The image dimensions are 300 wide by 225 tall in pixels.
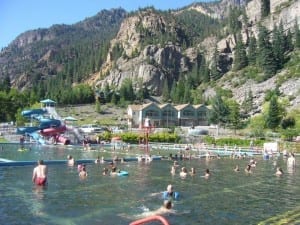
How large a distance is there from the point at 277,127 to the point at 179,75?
103m

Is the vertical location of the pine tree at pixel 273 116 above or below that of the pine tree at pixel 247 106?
below

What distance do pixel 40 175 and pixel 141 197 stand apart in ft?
22.7

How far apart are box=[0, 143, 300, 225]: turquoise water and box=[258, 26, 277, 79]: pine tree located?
99.3 m

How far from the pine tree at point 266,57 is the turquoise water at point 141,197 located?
99.3m

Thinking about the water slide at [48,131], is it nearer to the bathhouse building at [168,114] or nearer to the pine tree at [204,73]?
the bathhouse building at [168,114]

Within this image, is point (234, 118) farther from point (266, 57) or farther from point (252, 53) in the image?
point (252, 53)

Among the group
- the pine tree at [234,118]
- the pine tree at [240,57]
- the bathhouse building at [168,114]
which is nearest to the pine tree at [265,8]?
the pine tree at [240,57]

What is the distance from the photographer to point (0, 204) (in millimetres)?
24000

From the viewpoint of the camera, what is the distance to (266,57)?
139 meters

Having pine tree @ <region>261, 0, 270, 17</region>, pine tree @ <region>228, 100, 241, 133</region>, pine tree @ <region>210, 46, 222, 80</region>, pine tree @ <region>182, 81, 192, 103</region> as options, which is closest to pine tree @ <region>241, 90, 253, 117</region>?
pine tree @ <region>228, 100, 241, 133</region>


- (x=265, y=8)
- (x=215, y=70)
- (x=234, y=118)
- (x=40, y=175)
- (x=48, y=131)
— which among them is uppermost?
(x=265, y=8)

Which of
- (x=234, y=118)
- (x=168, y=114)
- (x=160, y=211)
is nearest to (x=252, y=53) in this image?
(x=168, y=114)

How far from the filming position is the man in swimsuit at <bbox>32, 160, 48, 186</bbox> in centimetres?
2877

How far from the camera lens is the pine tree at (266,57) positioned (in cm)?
13712
